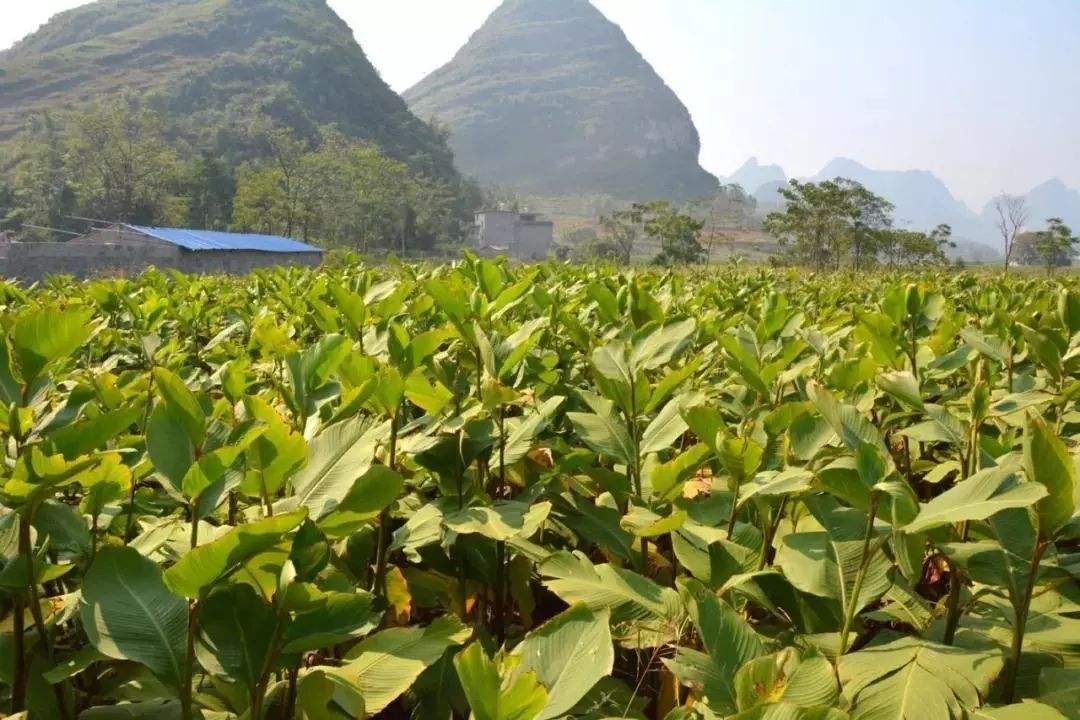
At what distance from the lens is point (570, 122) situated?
6594 inches

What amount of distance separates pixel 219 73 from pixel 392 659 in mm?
107442

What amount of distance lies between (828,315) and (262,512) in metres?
2.49

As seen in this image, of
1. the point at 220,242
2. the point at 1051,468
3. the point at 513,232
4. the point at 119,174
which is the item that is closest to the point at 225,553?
the point at 1051,468

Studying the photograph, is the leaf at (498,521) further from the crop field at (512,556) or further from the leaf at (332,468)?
the leaf at (332,468)

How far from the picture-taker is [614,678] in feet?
3.09

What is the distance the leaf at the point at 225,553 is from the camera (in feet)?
1.93

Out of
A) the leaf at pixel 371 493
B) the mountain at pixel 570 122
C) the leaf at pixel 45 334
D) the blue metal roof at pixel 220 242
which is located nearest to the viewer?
the leaf at pixel 371 493

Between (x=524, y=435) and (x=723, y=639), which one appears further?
(x=524, y=435)

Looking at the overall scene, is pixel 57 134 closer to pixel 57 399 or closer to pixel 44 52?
pixel 44 52

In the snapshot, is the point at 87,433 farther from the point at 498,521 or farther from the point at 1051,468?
the point at 1051,468

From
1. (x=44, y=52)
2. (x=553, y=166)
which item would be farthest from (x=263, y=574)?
(x=553, y=166)

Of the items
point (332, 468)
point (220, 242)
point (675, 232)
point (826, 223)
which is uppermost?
point (332, 468)

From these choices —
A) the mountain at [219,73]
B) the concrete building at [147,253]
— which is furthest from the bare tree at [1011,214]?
the mountain at [219,73]

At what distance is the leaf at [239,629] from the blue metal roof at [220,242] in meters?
37.5
